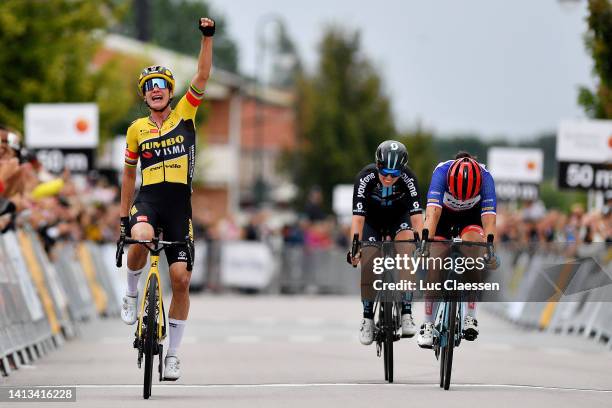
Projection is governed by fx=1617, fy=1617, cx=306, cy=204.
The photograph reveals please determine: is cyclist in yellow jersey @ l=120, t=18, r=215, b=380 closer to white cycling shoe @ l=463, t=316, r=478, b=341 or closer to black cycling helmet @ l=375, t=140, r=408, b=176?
black cycling helmet @ l=375, t=140, r=408, b=176

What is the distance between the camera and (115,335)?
70.6ft

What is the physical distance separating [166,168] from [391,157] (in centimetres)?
216

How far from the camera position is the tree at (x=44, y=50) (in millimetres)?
34844

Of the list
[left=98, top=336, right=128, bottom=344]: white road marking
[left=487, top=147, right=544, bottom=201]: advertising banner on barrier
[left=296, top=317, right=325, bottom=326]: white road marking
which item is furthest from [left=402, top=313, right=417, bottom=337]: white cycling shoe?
[left=487, top=147, right=544, bottom=201]: advertising banner on barrier

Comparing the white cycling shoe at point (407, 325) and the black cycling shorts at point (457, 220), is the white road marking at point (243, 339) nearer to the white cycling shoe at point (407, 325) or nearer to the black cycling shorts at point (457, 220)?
the white cycling shoe at point (407, 325)

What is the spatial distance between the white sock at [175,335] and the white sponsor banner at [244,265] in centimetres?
2641

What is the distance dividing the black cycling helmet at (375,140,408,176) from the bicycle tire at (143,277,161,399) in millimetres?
2498

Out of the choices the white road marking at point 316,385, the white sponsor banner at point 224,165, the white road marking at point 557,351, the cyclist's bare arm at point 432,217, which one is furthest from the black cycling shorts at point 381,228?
the white sponsor banner at point 224,165

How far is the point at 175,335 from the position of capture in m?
12.6

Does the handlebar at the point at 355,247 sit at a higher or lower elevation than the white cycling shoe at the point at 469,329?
higher

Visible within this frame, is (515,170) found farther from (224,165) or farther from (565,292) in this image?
(224,165)

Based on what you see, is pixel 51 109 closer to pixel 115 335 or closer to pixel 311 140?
pixel 115 335

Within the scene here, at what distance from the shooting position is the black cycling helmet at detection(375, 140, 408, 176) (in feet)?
44.5

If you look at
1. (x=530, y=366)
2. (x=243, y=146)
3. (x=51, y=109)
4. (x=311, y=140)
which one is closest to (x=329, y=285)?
(x=51, y=109)
